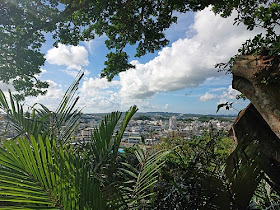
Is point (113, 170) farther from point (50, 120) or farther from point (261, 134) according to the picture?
point (261, 134)

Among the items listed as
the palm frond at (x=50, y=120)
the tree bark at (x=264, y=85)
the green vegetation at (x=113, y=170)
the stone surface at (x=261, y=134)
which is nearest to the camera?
the green vegetation at (x=113, y=170)

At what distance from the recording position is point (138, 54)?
655 cm

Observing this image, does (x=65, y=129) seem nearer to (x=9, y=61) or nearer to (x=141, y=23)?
(x=141, y=23)

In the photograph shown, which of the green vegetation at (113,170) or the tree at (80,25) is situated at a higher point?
the tree at (80,25)

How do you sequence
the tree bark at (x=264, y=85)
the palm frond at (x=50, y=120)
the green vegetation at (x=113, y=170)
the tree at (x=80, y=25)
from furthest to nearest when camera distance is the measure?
1. the tree at (x=80, y=25)
2. the tree bark at (x=264, y=85)
3. the palm frond at (x=50, y=120)
4. the green vegetation at (x=113, y=170)

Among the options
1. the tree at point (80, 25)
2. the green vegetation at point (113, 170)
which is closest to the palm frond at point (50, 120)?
the green vegetation at point (113, 170)

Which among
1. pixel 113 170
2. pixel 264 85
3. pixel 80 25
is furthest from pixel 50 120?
pixel 80 25

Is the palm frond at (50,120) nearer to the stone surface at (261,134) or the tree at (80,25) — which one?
the stone surface at (261,134)

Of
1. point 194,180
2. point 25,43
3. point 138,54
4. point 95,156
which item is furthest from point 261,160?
point 25,43

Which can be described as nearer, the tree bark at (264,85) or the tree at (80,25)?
the tree bark at (264,85)

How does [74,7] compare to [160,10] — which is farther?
[160,10]

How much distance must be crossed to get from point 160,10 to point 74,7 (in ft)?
8.21

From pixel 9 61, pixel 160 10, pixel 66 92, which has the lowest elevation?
pixel 66 92

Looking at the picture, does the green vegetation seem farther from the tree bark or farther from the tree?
the tree
